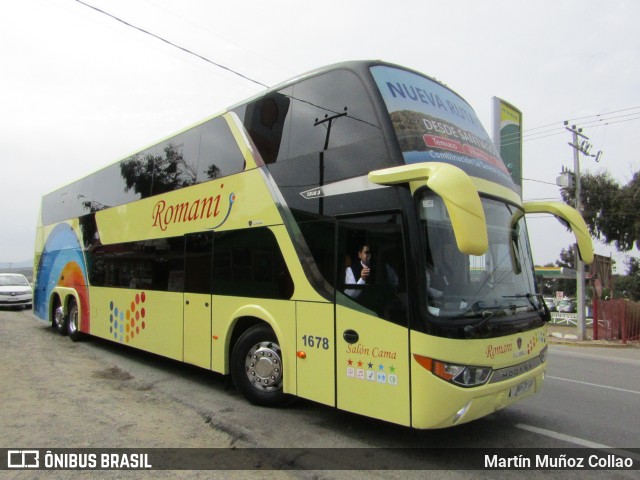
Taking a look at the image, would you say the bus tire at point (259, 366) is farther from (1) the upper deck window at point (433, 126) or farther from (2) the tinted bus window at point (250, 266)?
(1) the upper deck window at point (433, 126)

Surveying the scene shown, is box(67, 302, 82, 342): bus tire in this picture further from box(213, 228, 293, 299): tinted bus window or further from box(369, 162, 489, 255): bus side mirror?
box(369, 162, 489, 255): bus side mirror

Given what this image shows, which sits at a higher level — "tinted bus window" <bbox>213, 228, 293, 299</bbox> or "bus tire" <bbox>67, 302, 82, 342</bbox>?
"tinted bus window" <bbox>213, 228, 293, 299</bbox>

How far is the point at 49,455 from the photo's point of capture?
4262mm

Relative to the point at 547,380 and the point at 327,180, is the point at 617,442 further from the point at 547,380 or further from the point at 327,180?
the point at 327,180

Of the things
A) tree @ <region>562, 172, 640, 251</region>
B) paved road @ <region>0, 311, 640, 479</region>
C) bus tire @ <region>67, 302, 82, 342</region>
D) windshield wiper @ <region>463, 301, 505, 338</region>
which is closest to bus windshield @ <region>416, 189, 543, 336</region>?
windshield wiper @ <region>463, 301, 505, 338</region>

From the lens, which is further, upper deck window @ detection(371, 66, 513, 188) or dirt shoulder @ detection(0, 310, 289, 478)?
dirt shoulder @ detection(0, 310, 289, 478)

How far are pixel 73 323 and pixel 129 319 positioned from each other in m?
3.83

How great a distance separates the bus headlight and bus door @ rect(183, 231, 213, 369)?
11.8 ft

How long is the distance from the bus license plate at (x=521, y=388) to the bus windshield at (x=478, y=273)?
0.66 meters

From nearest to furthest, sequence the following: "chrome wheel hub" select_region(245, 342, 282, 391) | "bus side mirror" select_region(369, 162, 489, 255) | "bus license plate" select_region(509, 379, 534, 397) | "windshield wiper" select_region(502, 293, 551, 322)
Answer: "bus side mirror" select_region(369, 162, 489, 255), "bus license plate" select_region(509, 379, 534, 397), "windshield wiper" select_region(502, 293, 551, 322), "chrome wheel hub" select_region(245, 342, 282, 391)

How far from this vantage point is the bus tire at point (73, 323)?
1121 centimetres

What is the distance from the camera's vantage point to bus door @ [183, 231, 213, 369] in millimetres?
6535

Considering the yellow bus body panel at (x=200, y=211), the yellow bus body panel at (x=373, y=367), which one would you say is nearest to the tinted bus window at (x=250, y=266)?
the yellow bus body panel at (x=200, y=211)

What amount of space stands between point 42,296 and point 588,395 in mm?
14241
